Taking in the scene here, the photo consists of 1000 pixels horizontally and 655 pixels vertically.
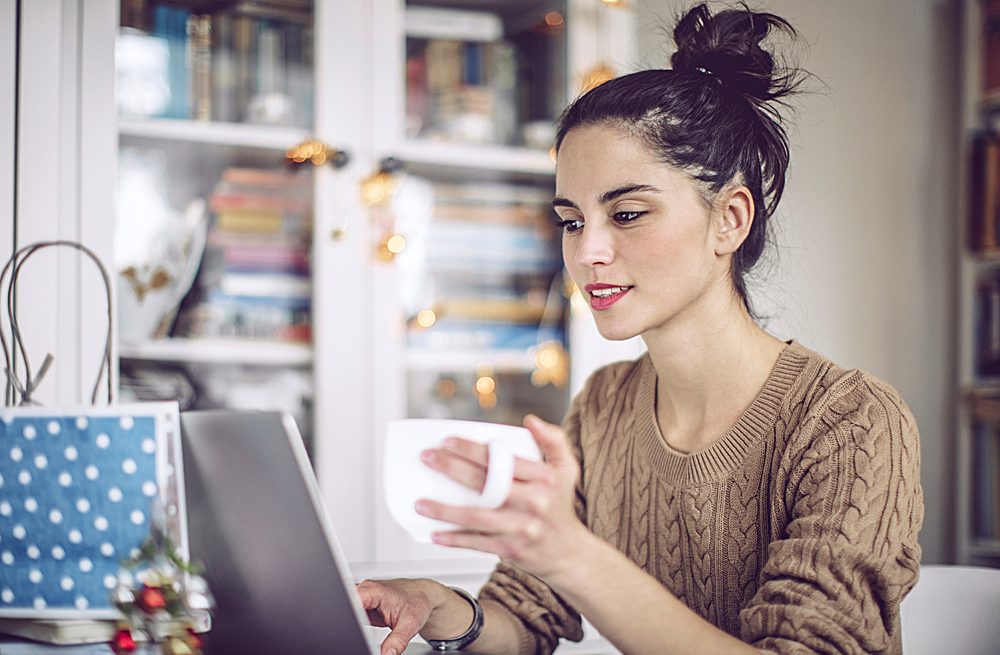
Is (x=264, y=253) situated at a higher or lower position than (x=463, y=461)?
higher

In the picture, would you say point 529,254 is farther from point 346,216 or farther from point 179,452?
point 179,452

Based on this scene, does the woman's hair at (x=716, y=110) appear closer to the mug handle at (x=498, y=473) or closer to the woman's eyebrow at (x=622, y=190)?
the woman's eyebrow at (x=622, y=190)

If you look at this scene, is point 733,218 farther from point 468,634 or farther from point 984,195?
point 984,195

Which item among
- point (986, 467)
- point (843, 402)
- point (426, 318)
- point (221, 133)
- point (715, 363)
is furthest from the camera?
point (986, 467)

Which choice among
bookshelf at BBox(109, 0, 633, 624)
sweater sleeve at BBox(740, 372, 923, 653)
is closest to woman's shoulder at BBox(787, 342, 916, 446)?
sweater sleeve at BBox(740, 372, 923, 653)

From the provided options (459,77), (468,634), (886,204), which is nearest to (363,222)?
(459,77)

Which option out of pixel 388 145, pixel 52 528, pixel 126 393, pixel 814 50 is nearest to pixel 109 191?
pixel 126 393

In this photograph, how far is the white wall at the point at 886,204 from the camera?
2.71 meters

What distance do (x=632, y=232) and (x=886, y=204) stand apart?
197 cm

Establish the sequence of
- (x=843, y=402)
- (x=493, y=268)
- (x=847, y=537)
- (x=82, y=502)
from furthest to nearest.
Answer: (x=493, y=268), (x=843, y=402), (x=847, y=537), (x=82, y=502)

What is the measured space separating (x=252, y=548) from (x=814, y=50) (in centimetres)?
240

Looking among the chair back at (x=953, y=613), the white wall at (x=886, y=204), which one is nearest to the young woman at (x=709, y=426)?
the chair back at (x=953, y=613)

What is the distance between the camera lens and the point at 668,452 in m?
1.23

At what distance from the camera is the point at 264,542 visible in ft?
2.35
